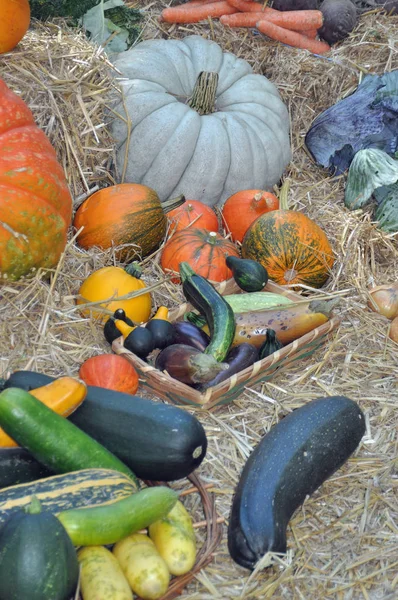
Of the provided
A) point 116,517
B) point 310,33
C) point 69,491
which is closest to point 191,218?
point 310,33

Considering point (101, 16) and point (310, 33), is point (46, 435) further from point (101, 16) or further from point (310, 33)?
point (310, 33)

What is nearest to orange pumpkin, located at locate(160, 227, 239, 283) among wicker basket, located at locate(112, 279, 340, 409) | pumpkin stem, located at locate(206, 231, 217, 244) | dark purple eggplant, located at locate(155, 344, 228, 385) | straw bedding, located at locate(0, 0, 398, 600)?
pumpkin stem, located at locate(206, 231, 217, 244)

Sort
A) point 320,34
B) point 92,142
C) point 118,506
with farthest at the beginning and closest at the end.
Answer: point 320,34 < point 92,142 < point 118,506

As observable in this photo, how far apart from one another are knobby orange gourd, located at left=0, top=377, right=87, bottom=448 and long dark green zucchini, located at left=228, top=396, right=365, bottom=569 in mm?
677

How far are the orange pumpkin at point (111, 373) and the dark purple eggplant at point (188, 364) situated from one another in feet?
0.49

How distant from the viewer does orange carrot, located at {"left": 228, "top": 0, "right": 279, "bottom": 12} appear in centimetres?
548

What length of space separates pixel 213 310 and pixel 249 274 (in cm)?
44

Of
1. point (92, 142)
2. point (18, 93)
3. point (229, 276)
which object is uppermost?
point (18, 93)

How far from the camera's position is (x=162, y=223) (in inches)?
162

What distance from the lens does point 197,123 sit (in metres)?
4.48

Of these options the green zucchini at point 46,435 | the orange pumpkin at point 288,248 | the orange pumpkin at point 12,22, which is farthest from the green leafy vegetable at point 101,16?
the green zucchini at point 46,435

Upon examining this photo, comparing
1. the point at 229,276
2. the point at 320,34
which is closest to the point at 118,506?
the point at 229,276

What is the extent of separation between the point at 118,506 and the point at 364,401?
165 centimetres

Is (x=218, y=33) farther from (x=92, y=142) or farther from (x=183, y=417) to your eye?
(x=183, y=417)
